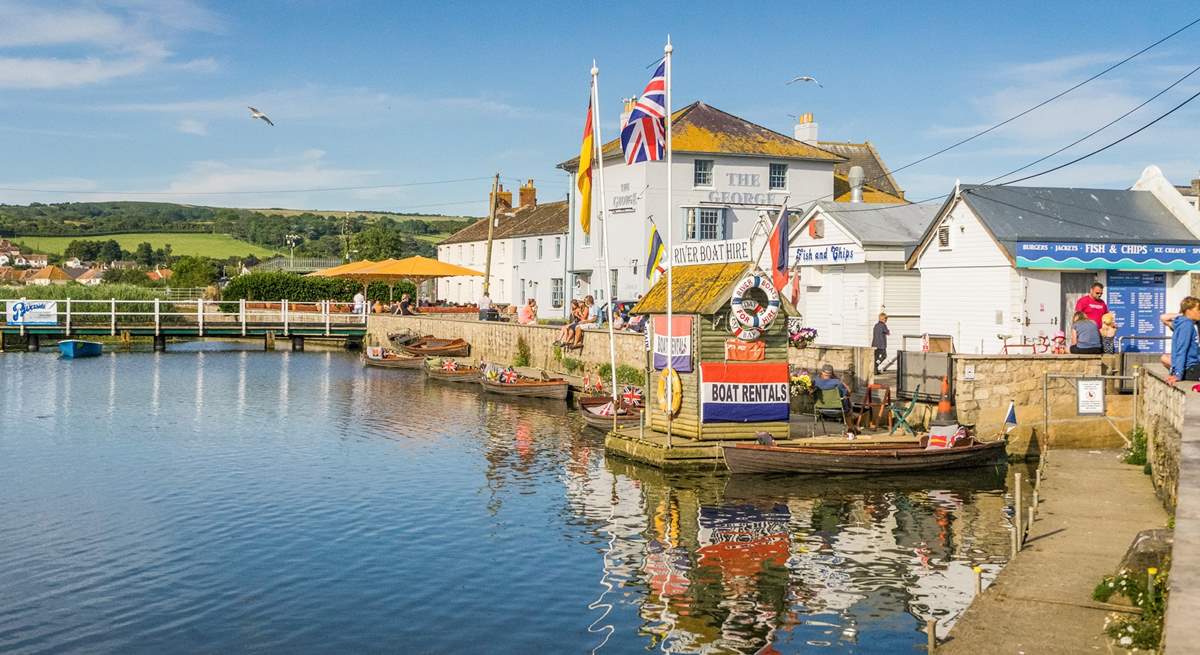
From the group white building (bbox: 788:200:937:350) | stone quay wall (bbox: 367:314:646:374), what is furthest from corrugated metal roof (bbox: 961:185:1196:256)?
stone quay wall (bbox: 367:314:646:374)

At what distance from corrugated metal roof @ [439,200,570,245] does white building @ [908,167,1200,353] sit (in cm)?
3725

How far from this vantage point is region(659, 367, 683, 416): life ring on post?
2316 centimetres

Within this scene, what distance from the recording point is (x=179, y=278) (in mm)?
118875

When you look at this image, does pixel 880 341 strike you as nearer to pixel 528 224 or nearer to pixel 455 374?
pixel 455 374

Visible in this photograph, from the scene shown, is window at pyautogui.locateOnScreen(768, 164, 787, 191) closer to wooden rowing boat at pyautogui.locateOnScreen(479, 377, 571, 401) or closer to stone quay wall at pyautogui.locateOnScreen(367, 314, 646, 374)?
stone quay wall at pyautogui.locateOnScreen(367, 314, 646, 374)

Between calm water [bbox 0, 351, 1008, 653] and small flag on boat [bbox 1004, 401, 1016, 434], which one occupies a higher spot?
small flag on boat [bbox 1004, 401, 1016, 434]

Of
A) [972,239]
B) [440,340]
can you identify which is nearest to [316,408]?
[440,340]

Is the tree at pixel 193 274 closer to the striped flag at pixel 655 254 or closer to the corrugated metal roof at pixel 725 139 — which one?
the corrugated metal roof at pixel 725 139

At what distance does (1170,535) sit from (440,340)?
144 feet

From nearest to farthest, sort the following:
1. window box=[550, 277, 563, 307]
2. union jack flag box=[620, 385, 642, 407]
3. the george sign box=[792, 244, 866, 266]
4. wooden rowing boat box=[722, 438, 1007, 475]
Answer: wooden rowing boat box=[722, 438, 1007, 475]
union jack flag box=[620, 385, 642, 407]
the george sign box=[792, 244, 866, 266]
window box=[550, 277, 563, 307]

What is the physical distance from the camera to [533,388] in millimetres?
38156

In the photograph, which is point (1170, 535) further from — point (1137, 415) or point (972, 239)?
point (972, 239)

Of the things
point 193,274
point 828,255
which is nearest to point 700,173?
point 828,255

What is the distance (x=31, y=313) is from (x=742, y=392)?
50.2 metres
